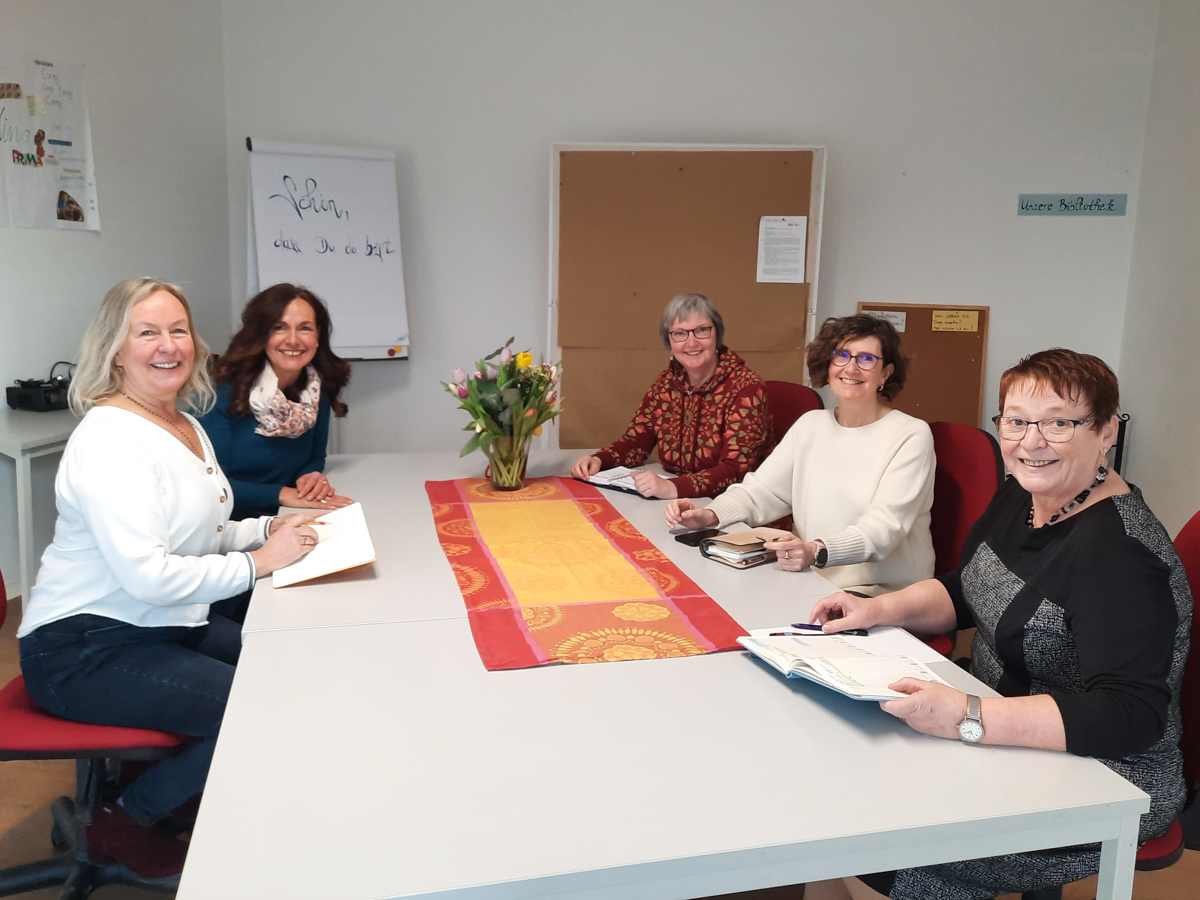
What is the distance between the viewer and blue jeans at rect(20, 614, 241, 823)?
1.54 metres

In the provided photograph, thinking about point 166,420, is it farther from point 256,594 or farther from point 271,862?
point 271,862

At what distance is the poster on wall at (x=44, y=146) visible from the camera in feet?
9.59

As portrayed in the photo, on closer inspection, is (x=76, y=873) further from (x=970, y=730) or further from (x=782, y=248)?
(x=782, y=248)

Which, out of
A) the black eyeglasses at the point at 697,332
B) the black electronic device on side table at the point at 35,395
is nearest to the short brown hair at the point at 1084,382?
the black eyeglasses at the point at 697,332

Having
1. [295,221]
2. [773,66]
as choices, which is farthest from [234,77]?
[773,66]

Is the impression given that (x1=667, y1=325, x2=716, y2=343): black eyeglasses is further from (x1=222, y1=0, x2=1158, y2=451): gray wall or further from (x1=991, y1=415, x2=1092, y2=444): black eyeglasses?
(x1=222, y1=0, x2=1158, y2=451): gray wall

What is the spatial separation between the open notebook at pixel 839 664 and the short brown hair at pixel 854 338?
3.08 ft

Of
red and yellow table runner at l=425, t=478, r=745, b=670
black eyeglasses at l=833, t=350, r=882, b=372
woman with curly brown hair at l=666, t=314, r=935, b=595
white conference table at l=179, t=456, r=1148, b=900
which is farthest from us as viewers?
black eyeglasses at l=833, t=350, r=882, b=372

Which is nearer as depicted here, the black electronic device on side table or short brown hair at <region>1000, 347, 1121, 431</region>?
short brown hair at <region>1000, 347, 1121, 431</region>

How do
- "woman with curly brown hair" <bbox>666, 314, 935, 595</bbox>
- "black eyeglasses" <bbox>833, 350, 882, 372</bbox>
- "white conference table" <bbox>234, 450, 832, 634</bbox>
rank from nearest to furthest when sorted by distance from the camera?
"white conference table" <bbox>234, 450, 832, 634</bbox> < "woman with curly brown hair" <bbox>666, 314, 935, 595</bbox> < "black eyeglasses" <bbox>833, 350, 882, 372</bbox>

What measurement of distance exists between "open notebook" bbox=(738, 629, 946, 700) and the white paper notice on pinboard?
2898mm

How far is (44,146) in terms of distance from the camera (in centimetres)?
Result: 307

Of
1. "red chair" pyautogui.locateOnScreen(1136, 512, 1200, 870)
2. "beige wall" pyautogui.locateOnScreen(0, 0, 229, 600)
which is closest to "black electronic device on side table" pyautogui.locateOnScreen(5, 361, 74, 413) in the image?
"beige wall" pyautogui.locateOnScreen(0, 0, 229, 600)

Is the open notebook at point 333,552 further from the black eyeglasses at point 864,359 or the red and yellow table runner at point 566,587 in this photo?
the black eyeglasses at point 864,359
